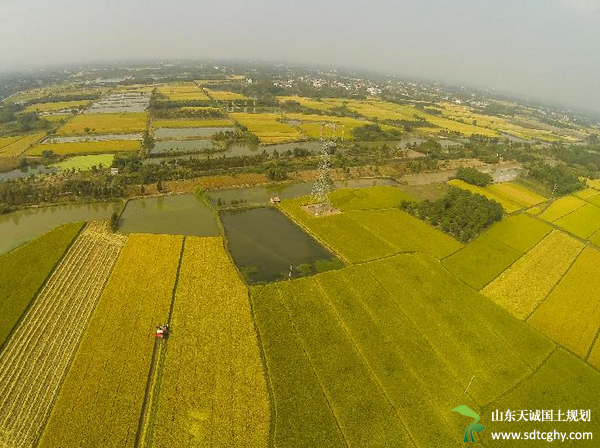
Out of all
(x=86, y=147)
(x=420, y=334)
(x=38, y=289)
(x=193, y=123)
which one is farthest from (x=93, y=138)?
(x=420, y=334)

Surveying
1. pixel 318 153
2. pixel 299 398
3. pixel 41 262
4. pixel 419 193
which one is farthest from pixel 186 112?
pixel 299 398

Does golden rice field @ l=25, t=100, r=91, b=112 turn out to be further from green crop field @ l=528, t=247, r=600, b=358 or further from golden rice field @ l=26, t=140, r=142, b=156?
green crop field @ l=528, t=247, r=600, b=358

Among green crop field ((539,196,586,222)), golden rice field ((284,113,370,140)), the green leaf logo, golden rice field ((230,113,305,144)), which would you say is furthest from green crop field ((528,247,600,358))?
golden rice field ((230,113,305,144))

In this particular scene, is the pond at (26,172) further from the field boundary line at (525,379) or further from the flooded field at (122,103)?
the field boundary line at (525,379)

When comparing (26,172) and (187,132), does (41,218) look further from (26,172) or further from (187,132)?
(187,132)

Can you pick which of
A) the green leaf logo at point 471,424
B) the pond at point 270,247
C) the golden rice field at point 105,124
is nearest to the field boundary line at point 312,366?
the pond at point 270,247

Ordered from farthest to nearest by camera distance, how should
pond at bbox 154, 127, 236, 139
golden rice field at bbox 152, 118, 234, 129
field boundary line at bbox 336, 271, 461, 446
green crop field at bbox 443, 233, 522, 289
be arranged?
golden rice field at bbox 152, 118, 234, 129 → pond at bbox 154, 127, 236, 139 → green crop field at bbox 443, 233, 522, 289 → field boundary line at bbox 336, 271, 461, 446

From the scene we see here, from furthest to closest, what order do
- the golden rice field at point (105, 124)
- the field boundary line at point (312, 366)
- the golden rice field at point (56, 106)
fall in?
the golden rice field at point (56, 106), the golden rice field at point (105, 124), the field boundary line at point (312, 366)
